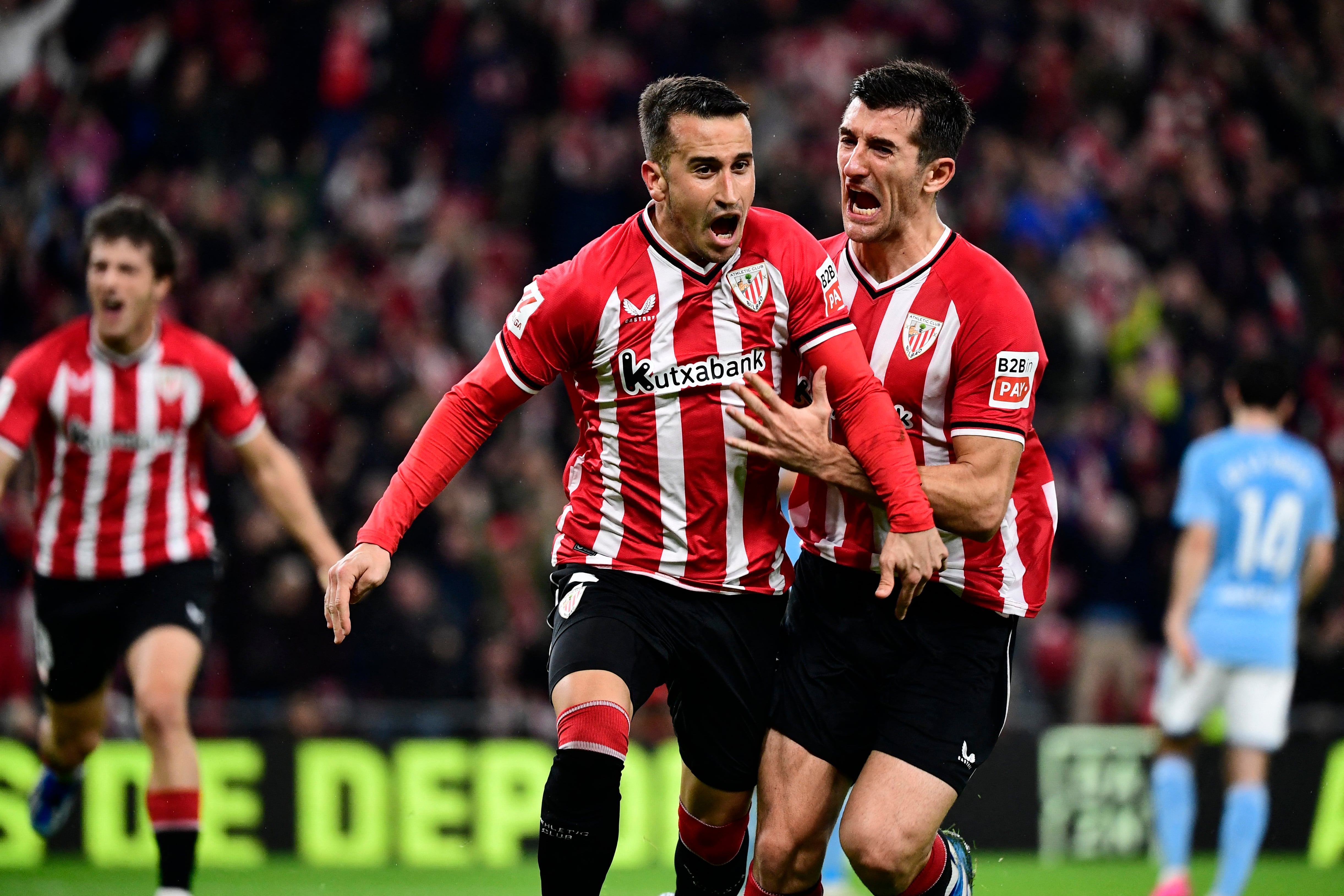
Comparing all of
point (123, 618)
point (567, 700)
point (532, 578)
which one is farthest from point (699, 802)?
point (532, 578)

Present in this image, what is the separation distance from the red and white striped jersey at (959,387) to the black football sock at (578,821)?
983 mm

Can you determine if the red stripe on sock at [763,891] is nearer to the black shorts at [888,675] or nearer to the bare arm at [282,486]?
the black shorts at [888,675]

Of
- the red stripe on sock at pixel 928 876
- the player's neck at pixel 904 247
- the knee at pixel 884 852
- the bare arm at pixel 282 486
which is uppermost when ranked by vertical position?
the player's neck at pixel 904 247

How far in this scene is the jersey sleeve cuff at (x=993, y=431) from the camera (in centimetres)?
438

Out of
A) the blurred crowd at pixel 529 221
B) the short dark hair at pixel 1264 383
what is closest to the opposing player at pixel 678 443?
the short dark hair at pixel 1264 383

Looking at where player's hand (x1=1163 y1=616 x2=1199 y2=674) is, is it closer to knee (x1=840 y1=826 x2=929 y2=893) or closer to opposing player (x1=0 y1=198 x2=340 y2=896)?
knee (x1=840 y1=826 x2=929 y2=893)

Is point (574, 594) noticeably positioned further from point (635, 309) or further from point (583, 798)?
point (635, 309)

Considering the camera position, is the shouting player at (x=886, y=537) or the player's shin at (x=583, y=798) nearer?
the player's shin at (x=583, y=798)

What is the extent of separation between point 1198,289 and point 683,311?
30.2ft

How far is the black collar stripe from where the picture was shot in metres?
4.56

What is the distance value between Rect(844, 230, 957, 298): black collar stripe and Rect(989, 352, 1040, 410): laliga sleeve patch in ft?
1.13

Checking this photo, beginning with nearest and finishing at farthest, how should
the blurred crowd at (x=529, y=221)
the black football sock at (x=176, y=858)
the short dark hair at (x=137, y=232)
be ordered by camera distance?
the black football sock at (x=176, y=858), the short dark hair at (x=137, y=232), the blurred crowd at (x=529, y=221)

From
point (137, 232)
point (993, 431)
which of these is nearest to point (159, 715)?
point (137, 232)

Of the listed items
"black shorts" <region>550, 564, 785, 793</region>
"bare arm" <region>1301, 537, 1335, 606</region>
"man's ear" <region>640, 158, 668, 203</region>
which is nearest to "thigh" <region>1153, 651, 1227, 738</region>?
"bare arm" <region>1301, 537, 1335, 606</region>
